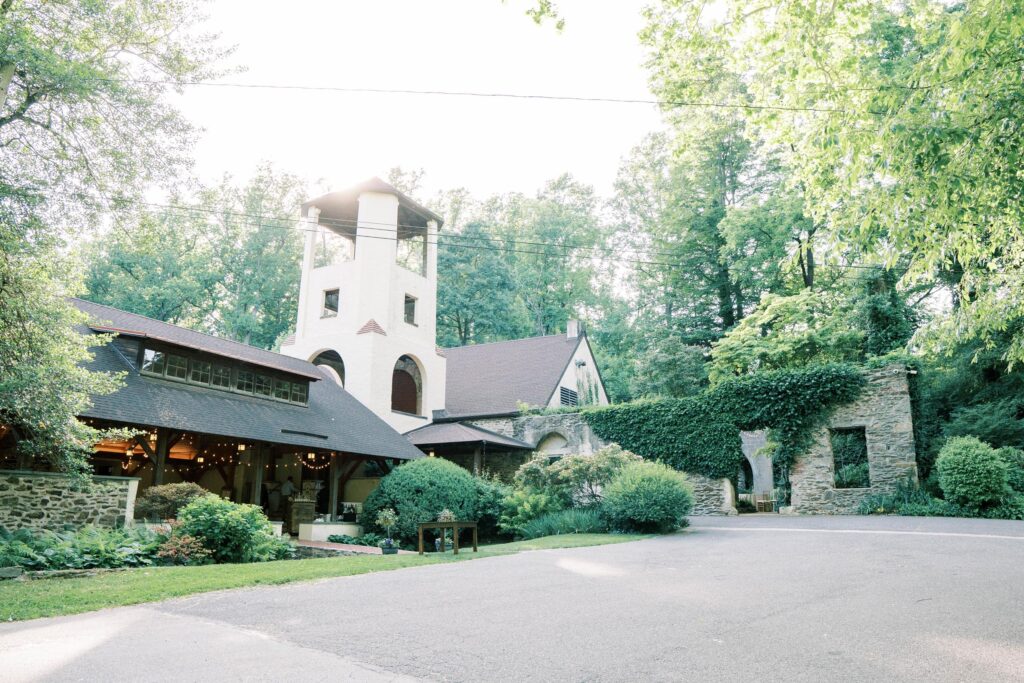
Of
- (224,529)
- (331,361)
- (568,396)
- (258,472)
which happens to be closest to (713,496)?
(568,396)

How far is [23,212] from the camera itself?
9.95 m

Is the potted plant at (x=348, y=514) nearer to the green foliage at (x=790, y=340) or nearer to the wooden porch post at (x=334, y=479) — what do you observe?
the wooden porch post at (x=334, y=479)

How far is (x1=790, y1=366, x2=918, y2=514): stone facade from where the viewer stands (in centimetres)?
1873

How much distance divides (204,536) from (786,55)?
36.1ft

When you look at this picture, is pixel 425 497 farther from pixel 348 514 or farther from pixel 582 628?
pixel 582 628

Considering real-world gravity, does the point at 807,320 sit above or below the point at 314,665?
above

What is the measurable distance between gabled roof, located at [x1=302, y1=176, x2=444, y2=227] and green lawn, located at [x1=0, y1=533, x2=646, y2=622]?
1544 cm

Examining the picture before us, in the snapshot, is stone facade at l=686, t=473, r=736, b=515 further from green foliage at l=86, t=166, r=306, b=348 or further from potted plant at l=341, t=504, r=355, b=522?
green foliage at l=86, t=166, r=306, b=348

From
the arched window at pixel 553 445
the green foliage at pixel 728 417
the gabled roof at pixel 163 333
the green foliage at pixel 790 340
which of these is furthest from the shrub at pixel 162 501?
the green foliage at pixel 790 340

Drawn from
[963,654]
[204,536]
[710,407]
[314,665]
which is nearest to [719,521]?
[710,407]

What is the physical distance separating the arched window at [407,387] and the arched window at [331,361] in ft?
6.39

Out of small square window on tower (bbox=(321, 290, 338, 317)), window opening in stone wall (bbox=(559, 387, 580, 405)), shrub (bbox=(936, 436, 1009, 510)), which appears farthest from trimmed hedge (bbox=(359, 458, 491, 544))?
shrub (bbox=(936, 436, 1009, 510))

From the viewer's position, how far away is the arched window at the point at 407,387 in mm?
25422

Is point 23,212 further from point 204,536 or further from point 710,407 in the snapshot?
point 710,407
